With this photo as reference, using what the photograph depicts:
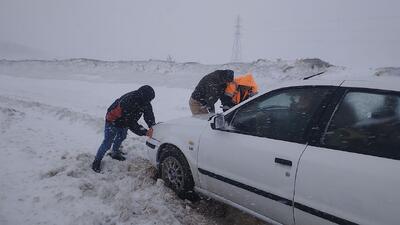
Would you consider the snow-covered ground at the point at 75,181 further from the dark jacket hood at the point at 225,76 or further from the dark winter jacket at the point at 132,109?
the dark jacket hood at the point at 225,76

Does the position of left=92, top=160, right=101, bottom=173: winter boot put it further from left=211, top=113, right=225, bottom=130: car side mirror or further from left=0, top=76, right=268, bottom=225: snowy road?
left=211, top=113, right=225, bottom=130: car side mirror

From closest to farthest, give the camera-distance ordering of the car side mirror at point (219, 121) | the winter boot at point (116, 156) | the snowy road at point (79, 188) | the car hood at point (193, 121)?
the car side mirror at point (219, 121) → the snowy road at point (79, 188) → the car hood at point (193, 121) → the winter boot at point (116, 156)

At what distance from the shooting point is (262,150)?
3.42 metres

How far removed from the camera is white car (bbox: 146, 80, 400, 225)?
2.70 meters

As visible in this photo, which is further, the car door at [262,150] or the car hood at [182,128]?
the car hood at [182,128]

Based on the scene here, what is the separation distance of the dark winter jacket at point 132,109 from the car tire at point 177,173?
0.97 meters

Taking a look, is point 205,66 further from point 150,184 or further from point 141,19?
point 141,19

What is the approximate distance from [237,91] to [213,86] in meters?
0.44

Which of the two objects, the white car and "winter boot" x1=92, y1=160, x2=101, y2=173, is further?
"winter boot" x1=92, y1=160, x2=101, y2=173

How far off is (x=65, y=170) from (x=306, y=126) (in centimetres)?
365

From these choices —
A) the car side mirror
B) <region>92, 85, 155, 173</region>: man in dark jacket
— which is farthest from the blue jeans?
the car side mirror

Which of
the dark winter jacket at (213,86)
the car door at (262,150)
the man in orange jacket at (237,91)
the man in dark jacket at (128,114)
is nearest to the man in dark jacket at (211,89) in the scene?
the dark winter jacket at (213,86)

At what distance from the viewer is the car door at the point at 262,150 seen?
3.24m

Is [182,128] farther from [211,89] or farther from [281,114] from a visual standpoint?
[211,89]
